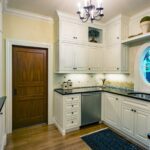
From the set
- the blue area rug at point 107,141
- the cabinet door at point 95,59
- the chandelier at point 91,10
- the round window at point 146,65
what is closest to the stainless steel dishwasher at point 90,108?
the blue area rug at point 107,141

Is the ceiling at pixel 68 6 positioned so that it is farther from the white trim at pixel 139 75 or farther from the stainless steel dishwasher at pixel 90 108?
the stainless steel dishwasher at pixel 90 108

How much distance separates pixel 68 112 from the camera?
2.95 metres

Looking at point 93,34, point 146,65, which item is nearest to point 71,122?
point 146,65

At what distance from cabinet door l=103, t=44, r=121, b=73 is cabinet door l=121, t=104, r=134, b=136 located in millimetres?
1083

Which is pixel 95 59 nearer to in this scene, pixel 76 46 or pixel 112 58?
pixel 112 58

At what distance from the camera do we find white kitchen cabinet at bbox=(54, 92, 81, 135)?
2898 mm

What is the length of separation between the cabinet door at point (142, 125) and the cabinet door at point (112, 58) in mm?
1303

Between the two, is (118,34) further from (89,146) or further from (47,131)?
(47,131)

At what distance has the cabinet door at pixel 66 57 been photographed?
3.15 meters

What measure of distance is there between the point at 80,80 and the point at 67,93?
1.00 m

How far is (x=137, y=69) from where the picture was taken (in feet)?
10.2

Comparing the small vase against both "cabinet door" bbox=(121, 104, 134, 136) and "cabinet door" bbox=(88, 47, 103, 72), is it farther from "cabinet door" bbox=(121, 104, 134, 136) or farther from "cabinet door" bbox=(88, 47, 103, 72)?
"cabinet door" bbox=(121, 104, 134, 136)

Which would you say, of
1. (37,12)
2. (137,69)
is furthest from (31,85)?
(137,69)

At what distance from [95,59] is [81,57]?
508 millimetres
